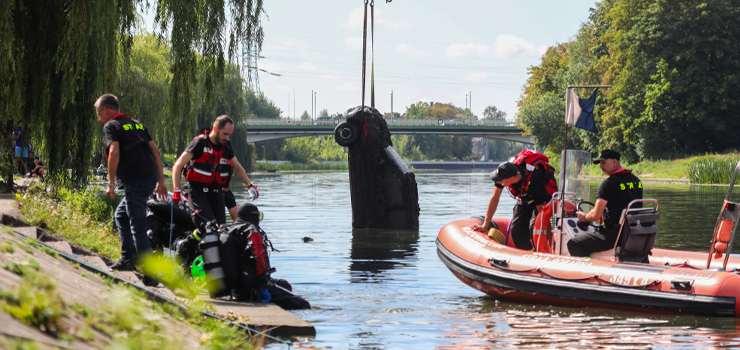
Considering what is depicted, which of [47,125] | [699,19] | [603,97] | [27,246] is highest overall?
[699,19]

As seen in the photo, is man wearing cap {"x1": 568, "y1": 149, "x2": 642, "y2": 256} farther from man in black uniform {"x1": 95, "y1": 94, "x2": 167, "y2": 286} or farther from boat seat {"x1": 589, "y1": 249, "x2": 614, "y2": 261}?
man in black uniform {"x1": 95, "y1": 94, "x2": 167, "y2": 286}

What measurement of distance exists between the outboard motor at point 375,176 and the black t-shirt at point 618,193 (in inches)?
272

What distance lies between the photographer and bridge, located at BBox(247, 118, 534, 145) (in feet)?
219

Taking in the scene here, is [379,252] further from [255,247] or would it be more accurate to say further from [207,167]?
[255,247]

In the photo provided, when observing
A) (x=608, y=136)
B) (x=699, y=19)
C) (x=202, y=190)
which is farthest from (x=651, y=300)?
(x=608, y=136)

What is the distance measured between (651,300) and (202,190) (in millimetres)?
4385

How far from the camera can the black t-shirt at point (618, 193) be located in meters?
7.15

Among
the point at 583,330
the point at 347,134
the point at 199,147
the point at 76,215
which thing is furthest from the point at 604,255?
the point at 347,134

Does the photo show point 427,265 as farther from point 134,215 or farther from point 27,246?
point 27,246

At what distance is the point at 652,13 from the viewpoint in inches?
1681

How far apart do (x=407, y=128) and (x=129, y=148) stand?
2583 inches

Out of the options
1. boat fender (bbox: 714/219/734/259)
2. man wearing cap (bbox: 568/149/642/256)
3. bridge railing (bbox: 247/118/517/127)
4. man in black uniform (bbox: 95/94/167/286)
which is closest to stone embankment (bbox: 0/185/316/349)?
man in black uniform (bbox: 95/94/167/286)

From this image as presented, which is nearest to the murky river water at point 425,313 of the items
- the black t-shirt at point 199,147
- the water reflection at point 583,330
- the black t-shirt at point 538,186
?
the water reflection at point 583,330

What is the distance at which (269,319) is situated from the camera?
5.12 meters
